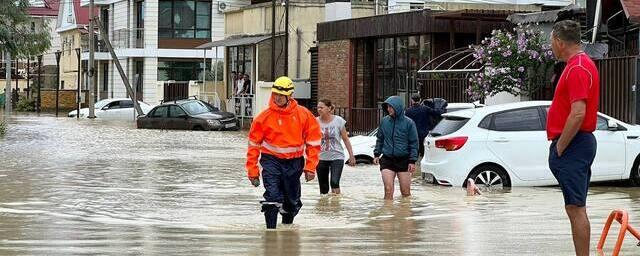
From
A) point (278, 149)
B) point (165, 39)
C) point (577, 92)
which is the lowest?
point (278, 149)

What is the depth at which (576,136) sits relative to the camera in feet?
27.8

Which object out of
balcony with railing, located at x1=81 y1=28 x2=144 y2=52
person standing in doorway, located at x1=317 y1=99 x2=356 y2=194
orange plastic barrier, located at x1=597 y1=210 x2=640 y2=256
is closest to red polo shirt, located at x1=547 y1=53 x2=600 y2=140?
orange plastic barrier, located at x1=597 y1=210 x2=640 y2=256

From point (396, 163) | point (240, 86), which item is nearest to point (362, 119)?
point (240, 86)

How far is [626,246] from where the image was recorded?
10.6 metres

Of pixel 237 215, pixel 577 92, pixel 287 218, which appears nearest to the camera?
pixel 577 92

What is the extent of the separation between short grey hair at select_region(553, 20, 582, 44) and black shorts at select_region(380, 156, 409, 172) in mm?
7755

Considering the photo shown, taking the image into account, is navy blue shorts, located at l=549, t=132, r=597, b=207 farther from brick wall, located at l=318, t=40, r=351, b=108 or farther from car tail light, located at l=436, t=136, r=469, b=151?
brick wall, located at l=318, t=40, r=351, b=108

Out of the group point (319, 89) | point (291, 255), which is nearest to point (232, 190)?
point (291, 255)

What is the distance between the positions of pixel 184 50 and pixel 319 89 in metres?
27.5

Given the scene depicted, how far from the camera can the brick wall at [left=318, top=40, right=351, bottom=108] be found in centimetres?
4056

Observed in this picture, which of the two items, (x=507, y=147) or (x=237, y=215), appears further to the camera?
(x=507, y=147)

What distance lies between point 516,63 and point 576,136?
737 inches

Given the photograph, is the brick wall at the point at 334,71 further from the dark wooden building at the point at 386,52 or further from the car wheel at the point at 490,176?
the car wheel at the point at 490,176

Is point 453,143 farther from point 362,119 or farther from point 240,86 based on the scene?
point 240,86
